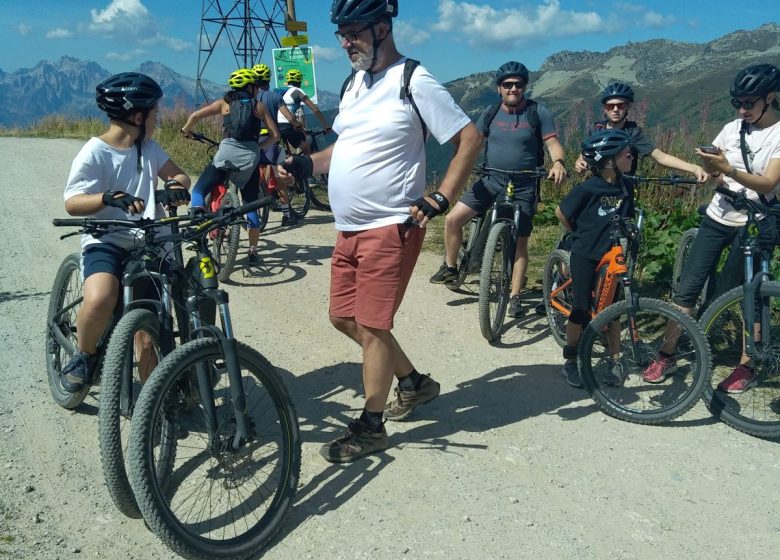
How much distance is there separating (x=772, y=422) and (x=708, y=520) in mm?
1067

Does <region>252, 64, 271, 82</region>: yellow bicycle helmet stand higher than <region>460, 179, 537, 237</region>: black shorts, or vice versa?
<region>252, 64, 271, 82</region>: yellow bicycle helmet

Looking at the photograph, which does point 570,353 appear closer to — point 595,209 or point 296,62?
point 595,209

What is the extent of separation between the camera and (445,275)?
6.43 metres

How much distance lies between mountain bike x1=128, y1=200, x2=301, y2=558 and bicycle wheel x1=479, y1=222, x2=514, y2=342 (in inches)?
91.7

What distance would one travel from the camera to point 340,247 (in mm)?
3576

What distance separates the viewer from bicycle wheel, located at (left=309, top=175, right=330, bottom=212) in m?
10.8

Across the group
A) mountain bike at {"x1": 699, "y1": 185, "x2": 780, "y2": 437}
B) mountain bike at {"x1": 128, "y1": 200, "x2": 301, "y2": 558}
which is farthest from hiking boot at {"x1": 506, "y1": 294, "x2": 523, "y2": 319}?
mountain bike at {"x1": 128, "y1": 200, "x2": 301, "y2": 558}

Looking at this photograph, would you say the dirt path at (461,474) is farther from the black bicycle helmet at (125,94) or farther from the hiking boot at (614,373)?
the black bicycle helmet at (125,94)

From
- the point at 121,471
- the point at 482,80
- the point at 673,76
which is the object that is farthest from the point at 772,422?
the point at 482,80

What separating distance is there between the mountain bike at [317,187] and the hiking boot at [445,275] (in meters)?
4.41

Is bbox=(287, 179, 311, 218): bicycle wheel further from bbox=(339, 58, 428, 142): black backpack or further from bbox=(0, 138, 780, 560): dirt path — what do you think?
bbox=(339, 58, 428, 142): black backpack

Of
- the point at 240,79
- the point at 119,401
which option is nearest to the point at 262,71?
the point at 240,79

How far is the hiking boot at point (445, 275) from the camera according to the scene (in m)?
6.32

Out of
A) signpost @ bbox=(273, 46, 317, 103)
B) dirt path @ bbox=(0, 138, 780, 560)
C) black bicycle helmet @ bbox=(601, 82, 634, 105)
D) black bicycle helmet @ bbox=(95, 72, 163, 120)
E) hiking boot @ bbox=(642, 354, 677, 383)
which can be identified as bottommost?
dirt path @ bbox=(0, 138, 780, 560)
